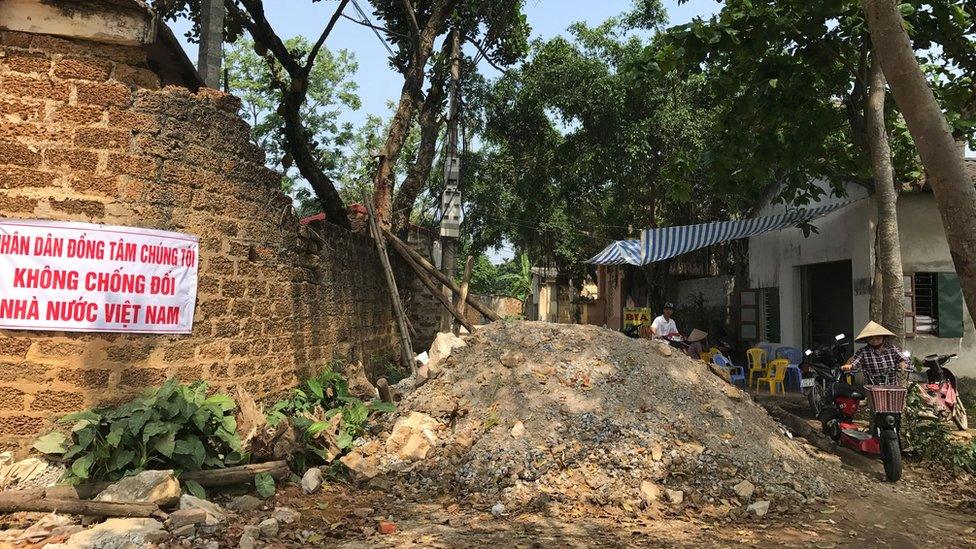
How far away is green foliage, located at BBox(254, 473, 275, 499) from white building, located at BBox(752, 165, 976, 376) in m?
9.68

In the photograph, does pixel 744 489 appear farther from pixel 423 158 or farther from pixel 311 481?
pixel 423 158

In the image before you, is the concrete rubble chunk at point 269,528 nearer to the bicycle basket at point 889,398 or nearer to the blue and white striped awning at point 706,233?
the bicycle basket at point 889,398

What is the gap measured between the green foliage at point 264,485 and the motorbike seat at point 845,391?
577 cm

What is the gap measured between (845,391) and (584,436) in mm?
3193

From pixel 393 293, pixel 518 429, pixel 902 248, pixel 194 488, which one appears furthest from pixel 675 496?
pixel 902 248

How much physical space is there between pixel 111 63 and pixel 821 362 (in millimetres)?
9332

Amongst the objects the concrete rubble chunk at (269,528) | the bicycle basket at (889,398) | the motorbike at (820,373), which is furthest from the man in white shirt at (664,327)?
the concrete rubble chunk at (269,528)

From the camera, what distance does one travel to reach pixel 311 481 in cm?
528

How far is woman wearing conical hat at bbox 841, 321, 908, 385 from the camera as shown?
20.1 feet

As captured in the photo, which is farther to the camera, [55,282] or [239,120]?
[239,120]

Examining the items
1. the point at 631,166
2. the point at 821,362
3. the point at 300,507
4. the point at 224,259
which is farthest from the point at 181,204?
the point at 631,166

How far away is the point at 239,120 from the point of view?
5988 mm

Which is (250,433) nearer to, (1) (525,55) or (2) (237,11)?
(2) (237,11)

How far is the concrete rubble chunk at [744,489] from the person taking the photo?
203 inches
